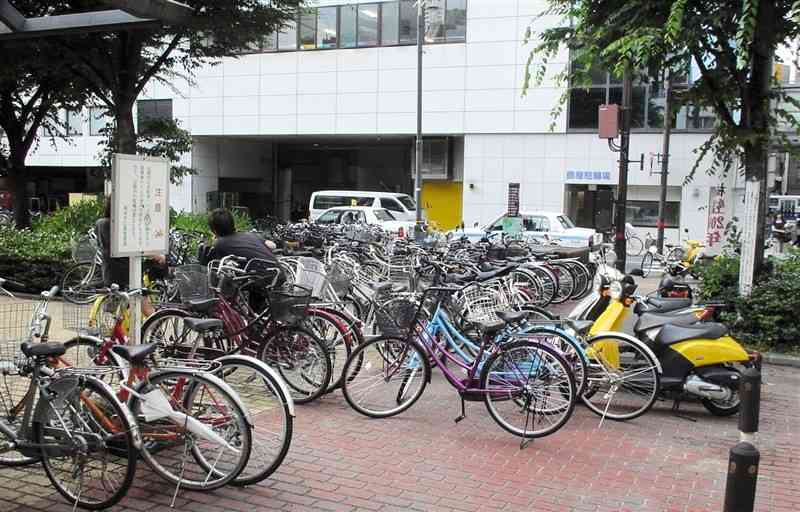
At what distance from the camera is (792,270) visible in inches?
378

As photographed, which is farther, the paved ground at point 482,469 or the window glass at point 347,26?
the window glass at point 347,26

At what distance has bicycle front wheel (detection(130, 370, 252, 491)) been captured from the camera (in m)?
4.15

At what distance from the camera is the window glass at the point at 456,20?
31.5 meters

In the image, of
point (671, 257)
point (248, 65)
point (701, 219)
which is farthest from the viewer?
point (248, 65)

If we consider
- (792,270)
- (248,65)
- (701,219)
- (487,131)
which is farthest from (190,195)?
(792,270)

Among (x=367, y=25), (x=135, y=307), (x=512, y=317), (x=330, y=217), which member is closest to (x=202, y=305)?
(x=135, y=307)

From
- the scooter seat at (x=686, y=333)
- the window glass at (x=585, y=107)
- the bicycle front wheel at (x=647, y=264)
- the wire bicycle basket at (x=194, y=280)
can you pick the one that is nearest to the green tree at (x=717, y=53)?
the scooter seat at (x=686, y=333)

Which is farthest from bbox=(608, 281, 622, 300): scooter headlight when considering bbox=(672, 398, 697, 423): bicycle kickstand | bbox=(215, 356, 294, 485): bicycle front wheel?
bbox=(215, 356, 294, 485): bicycle front wheel

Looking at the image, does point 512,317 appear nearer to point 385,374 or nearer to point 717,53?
point 385,374

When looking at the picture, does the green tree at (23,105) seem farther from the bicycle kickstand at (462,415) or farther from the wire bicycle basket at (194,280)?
the bicycle kickstand at (462,415)

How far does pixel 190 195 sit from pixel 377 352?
33022 mm

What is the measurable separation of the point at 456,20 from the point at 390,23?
306cm

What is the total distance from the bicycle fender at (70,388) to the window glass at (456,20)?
97.1 feet

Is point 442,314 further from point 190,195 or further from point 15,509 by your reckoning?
point 190,195
